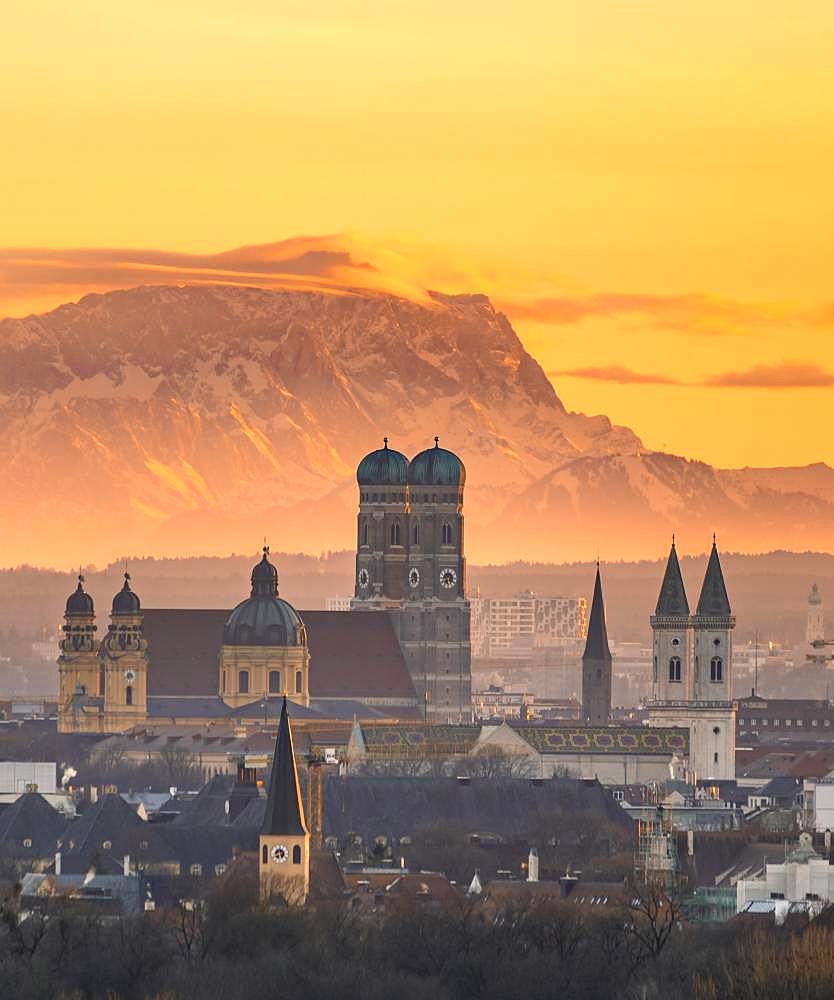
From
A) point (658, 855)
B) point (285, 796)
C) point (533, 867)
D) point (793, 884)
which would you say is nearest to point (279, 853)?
point (285, 796)

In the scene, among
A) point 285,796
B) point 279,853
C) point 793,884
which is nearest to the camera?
point 279,853

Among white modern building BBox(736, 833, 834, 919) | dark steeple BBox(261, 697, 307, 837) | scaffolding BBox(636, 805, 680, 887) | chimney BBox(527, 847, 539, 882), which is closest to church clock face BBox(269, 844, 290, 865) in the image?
dark steeple BBox(261, 697, 307, 837)

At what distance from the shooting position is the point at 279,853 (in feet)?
380

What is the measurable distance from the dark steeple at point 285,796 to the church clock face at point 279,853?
0.30 meters

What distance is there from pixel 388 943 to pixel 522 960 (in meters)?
4.83

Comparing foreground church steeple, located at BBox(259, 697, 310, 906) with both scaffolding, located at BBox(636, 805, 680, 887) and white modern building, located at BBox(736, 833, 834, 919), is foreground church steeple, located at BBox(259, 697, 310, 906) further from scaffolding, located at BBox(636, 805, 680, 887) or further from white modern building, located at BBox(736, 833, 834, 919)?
white modern building, located at BBox(736, 833, 834, 919)

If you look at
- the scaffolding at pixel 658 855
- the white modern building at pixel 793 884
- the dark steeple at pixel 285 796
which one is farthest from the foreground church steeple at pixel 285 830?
the white modern building at pixel 793 884

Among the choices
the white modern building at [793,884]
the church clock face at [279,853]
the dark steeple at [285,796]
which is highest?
the dark steeple at [285,796]

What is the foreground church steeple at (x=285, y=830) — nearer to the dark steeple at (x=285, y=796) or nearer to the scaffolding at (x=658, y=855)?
the dark steeple at (x=285, y=796)

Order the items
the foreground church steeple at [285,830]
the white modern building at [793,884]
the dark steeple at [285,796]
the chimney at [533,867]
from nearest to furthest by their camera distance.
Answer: the white modern building at [793,884]
the foreground church steeple at [285,830]
the dark steeple at [285,796]
the chimney at [533,867]

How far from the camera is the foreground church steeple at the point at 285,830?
115000 mm

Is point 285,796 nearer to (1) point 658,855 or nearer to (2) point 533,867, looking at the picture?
(1) point 658,855

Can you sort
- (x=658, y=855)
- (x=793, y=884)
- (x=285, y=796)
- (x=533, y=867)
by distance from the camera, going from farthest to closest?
(x=533, y=867) → (x=658, y=855) → (x=285, y=796) → (x=793, y=884)

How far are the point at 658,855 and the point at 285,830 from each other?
9.80 meters
